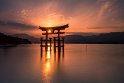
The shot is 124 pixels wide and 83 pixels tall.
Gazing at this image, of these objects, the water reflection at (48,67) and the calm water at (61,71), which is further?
the water reflection at (48,67)

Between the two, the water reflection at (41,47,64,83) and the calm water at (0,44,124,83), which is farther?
the water reflection at (41,47,64,83)

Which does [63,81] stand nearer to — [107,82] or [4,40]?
[107,82]

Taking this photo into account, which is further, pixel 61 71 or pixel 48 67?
pixel 48 67

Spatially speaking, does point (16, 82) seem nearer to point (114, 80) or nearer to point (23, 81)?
point (23, 81)

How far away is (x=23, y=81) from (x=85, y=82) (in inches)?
111

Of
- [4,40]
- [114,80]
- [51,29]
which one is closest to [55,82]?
[114,80]

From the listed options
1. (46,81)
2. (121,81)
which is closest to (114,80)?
(121,81)

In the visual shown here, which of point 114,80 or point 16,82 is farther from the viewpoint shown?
point 114,80

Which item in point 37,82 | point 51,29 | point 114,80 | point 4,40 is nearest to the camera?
point 37,82

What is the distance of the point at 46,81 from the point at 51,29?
2355 cm

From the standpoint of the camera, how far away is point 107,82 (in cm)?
944

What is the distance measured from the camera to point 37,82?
9250 millimetres

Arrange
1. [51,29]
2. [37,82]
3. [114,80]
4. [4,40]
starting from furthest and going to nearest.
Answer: [4,40] → [51,29] → [114,80] → [37,82]

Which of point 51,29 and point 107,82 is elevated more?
point 51,29
